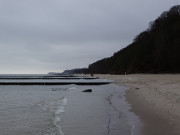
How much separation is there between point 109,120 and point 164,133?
133 inches

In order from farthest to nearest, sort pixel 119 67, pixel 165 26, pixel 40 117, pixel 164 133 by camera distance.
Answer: pixel 119 67 → pixel 165 26 → pixel 40 117 → pixel 164 133

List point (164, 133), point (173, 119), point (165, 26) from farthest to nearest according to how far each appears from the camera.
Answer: point (165, 26) < point (173, 119) < point (164, 133)

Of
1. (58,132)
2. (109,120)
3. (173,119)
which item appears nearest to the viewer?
(58,132)

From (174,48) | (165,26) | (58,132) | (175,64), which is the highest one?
(165,26)

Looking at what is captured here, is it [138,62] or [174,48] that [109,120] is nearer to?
[174,48]

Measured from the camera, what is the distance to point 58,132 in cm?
932

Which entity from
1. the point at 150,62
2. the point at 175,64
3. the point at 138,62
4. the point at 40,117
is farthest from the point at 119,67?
the point at 40,117

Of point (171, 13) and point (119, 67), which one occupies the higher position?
point (171, 13)

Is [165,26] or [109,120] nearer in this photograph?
[109,120]

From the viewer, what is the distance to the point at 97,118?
40.0 feet

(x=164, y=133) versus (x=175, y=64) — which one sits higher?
(x=175, y=64)

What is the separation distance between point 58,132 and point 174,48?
61.9 metres

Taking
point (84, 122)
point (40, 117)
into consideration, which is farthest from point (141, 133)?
point (40, 117)

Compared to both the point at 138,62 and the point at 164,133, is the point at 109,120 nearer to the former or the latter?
the point at 164,133
